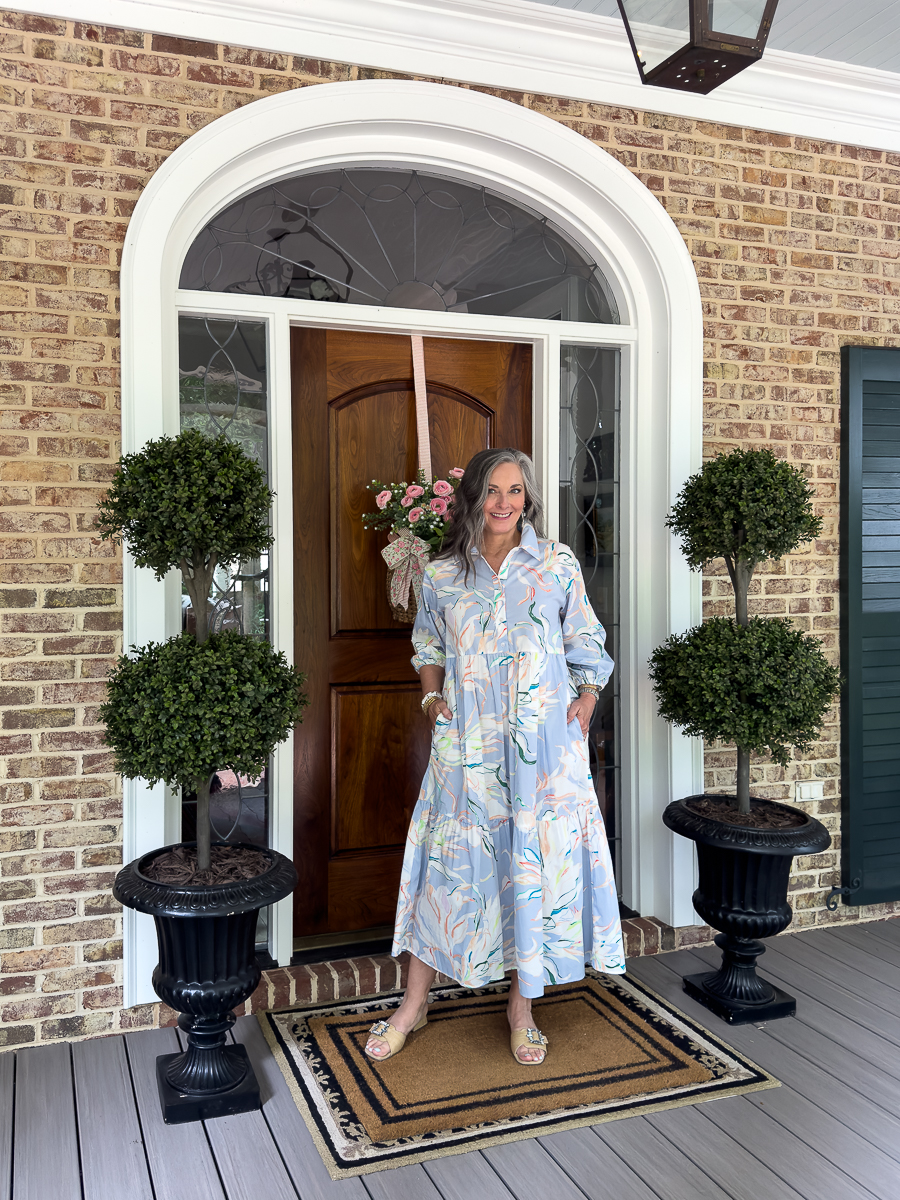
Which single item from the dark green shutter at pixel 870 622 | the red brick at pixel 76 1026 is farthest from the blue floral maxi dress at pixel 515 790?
the dark green shutter at pixel 870 622

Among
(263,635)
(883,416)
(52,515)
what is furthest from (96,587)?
(883,416)

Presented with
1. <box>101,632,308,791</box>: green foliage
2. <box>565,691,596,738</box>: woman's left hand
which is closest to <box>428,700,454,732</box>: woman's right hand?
<box>565,691,596,738</box>: woman's left hand

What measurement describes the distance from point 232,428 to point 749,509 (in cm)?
165

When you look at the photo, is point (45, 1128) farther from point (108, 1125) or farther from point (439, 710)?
point (439, 710)

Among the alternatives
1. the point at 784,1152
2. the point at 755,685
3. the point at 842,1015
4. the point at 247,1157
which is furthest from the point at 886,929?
the point at 247,1157

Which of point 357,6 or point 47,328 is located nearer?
point 47,328

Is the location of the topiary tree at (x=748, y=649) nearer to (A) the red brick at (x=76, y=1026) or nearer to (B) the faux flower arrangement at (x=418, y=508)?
(B) the faux flower arrangement at (x=418, y=508)

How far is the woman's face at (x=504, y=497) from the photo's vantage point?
268 cm

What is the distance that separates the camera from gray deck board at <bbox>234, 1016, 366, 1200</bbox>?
7.14ft

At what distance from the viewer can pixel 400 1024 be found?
276 centimetres

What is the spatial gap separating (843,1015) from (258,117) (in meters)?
3.35

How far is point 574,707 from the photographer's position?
8.93ft

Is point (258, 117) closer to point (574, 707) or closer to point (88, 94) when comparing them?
point (88, 94)

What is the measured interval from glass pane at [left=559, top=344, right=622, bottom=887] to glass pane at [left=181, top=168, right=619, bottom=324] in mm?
235
